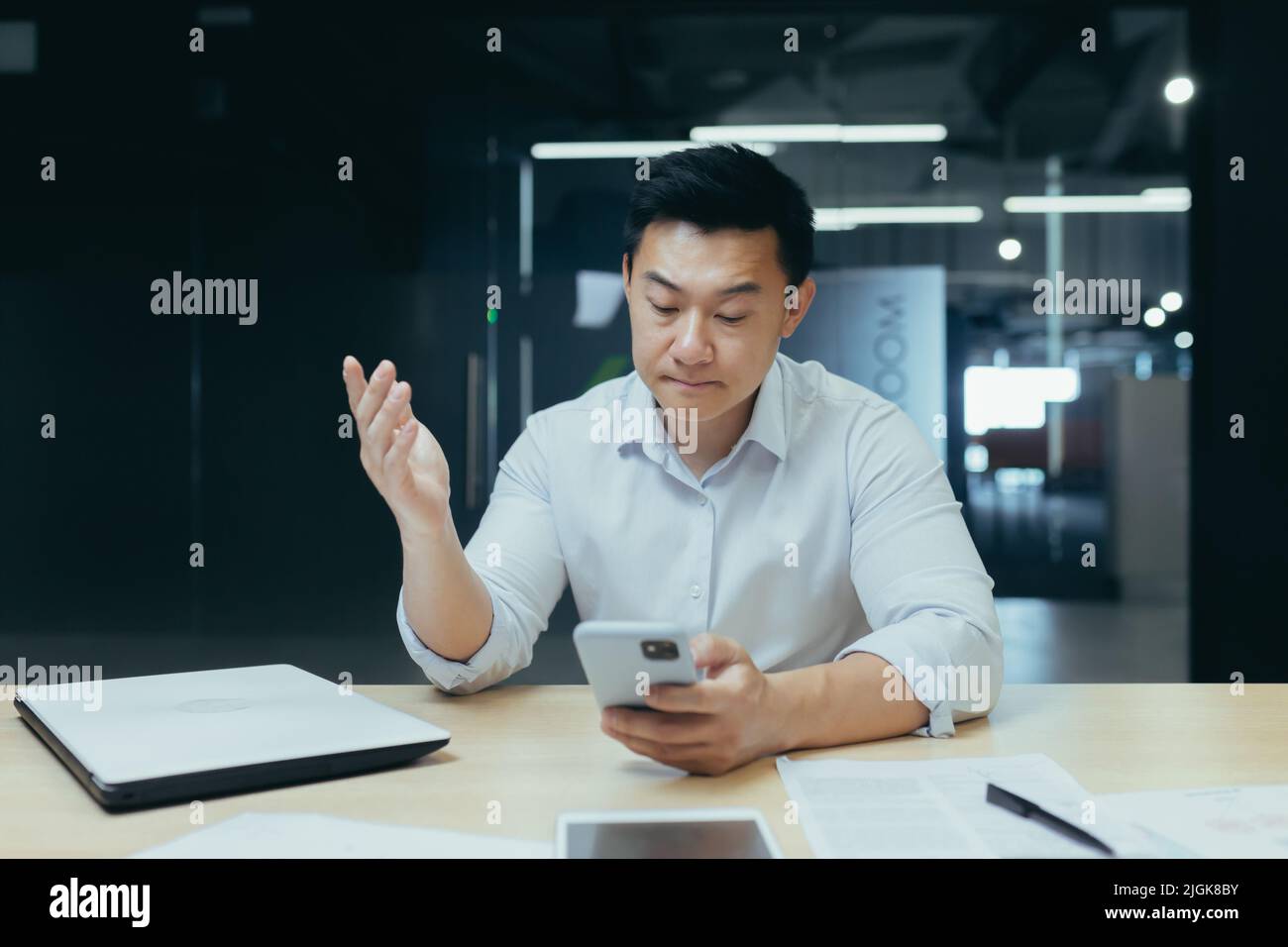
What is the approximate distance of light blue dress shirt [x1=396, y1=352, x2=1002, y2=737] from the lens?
163cm

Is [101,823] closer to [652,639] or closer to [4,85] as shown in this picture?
[652,639]

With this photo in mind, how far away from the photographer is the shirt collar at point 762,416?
1698mm

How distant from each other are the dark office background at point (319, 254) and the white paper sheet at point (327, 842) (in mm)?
3752

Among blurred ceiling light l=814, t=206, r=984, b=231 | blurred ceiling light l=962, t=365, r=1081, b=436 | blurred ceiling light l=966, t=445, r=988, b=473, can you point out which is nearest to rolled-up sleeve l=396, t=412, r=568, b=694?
blurred ceiling light l=814, t=206, r=984, b=231

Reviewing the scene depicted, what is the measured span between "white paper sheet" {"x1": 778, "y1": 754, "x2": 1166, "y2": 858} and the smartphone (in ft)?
0.58

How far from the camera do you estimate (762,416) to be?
1.71m

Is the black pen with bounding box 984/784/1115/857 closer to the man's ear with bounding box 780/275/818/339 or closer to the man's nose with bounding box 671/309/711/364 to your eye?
the man's nose with bounding box 671/309/711/364

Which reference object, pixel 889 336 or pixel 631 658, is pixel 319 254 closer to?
pixel 889 336

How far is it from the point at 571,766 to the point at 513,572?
1.95 ft

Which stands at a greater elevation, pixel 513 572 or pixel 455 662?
pixel 513 572

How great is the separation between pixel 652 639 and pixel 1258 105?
3611 millimetres

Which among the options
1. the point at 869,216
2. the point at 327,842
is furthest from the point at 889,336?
the point at 327,842

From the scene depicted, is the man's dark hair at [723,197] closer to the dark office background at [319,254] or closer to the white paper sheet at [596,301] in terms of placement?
the dark office background at [319,254]

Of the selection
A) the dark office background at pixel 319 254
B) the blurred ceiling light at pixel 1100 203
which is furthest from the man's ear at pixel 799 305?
the blurred ceiling light at pixel 1100 203
